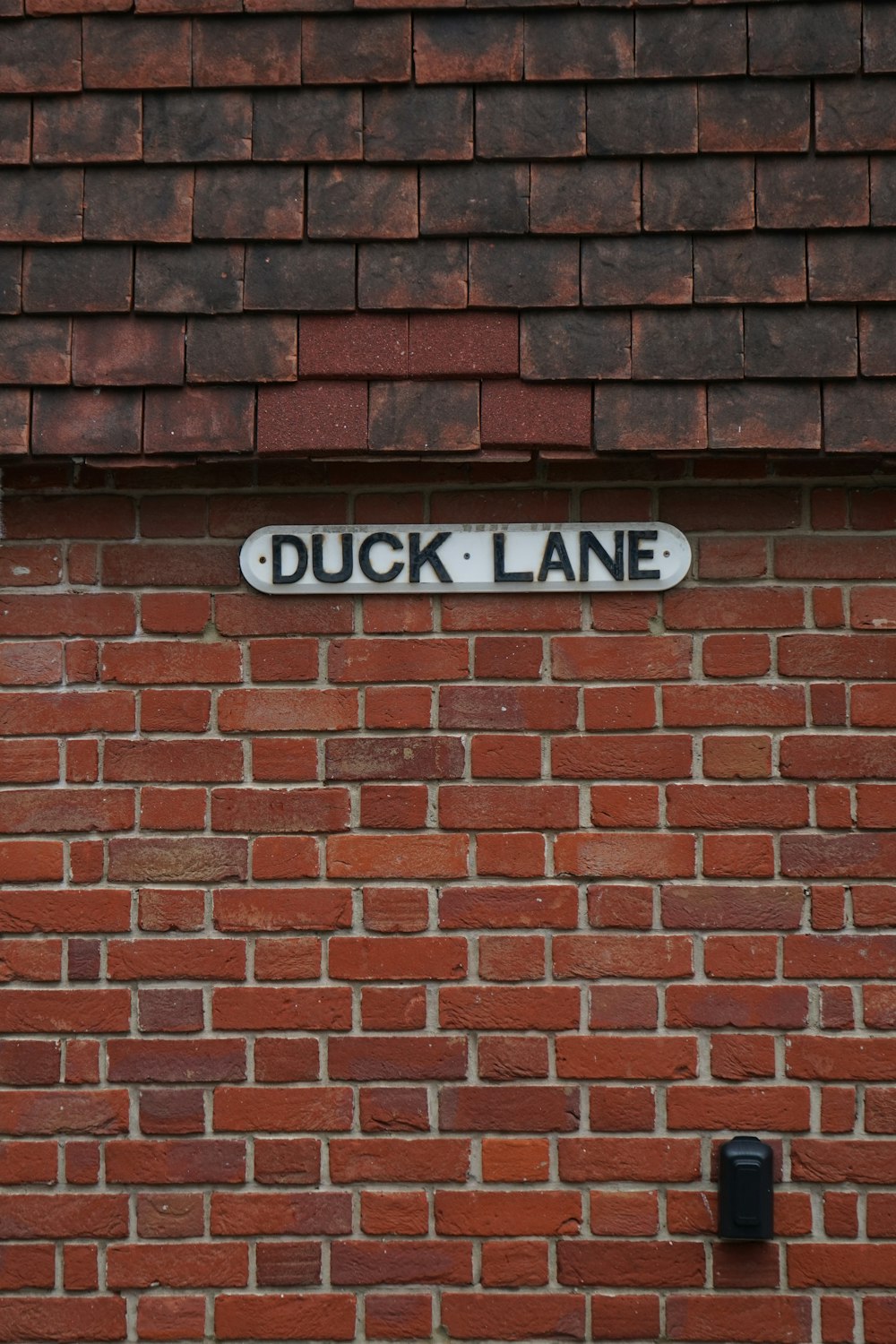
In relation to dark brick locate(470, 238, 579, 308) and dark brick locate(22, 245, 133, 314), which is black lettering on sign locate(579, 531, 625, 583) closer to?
dark brick locate(470, 238, 579, 308)

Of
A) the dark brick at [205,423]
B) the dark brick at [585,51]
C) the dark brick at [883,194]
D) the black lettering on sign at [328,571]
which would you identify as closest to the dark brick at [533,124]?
the dark brick at [585,51]

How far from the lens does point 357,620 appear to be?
2.20 m

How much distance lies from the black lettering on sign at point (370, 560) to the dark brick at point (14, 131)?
0.98 metres

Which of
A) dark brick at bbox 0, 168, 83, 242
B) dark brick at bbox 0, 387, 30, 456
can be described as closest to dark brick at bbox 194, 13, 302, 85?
dark brick at bbox 0, 168, 83, 242

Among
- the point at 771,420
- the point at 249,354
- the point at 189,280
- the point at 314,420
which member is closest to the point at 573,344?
the point at 771,420

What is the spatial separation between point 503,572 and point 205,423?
0.64 metres

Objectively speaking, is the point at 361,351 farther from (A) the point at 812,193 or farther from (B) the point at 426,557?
(A) the point at 812,193

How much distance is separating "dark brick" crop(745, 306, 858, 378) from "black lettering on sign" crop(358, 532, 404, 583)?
29.5 inches

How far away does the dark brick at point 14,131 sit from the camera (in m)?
2.13

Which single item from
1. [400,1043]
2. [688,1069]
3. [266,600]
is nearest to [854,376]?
[266,600]

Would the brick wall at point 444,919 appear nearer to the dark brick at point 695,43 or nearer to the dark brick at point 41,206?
the dark brick at point 41,206

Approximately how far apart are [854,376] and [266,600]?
1.21 metres

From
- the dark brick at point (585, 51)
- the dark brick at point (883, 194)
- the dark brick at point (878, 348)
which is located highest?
the dark brick at point (585, 51)

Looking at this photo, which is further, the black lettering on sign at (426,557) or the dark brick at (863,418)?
the black lettering on sign at (426,557)
